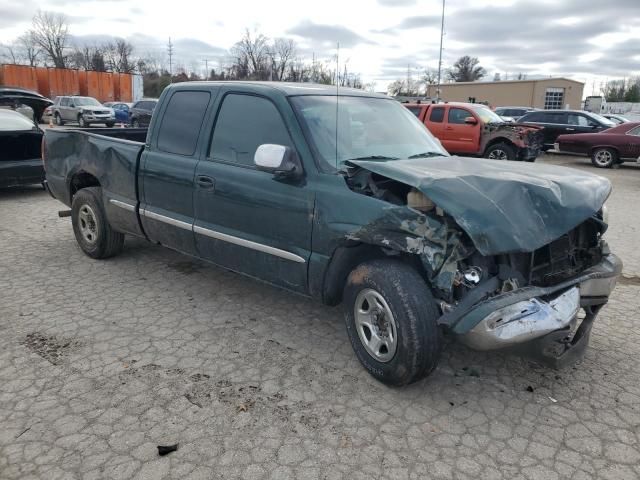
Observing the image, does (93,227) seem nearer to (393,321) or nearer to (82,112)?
(393,321)

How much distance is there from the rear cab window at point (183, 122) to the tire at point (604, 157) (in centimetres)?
1506

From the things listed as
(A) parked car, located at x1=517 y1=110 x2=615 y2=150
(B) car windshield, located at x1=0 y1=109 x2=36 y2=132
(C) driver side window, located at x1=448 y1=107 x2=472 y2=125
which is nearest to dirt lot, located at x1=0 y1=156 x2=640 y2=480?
(B) car windshield, located at x1=0 y1=109 x2=36 y2=132

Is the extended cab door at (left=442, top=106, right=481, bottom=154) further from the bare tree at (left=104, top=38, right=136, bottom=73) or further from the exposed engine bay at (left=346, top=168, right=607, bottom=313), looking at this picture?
the bare tree at (left=104, top=38, right=136, bottom=73)

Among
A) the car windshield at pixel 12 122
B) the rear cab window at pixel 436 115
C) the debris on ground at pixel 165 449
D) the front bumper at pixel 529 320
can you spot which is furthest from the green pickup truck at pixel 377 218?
the rear cab window at pixel 436 115

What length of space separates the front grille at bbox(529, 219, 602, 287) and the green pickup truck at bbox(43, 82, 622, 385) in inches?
0.5

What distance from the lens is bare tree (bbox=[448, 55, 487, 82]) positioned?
242 ft

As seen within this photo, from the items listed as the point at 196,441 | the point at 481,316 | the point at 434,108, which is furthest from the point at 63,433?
the point at 434,108

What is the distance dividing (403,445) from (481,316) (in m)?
0.82

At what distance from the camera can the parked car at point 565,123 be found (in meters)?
18.1

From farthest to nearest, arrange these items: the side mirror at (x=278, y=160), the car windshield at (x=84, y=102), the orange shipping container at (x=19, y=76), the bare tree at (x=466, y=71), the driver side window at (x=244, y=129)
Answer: the bare tree at (x=466, y=71)
the orange shipping container at (x=19, y=76)
the car windshield at (x=84, y=102)
the driver side window at (x=244, y=129)
the side mirror at (x=278, y=160)

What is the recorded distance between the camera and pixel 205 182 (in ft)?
14.0

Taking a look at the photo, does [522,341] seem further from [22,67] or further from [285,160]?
[22,67]

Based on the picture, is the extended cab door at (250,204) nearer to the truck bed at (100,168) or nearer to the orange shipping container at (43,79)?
the truck bed at (100,168)

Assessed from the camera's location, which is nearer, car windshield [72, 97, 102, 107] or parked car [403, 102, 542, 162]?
parked car [403, 102, 542, 162]
